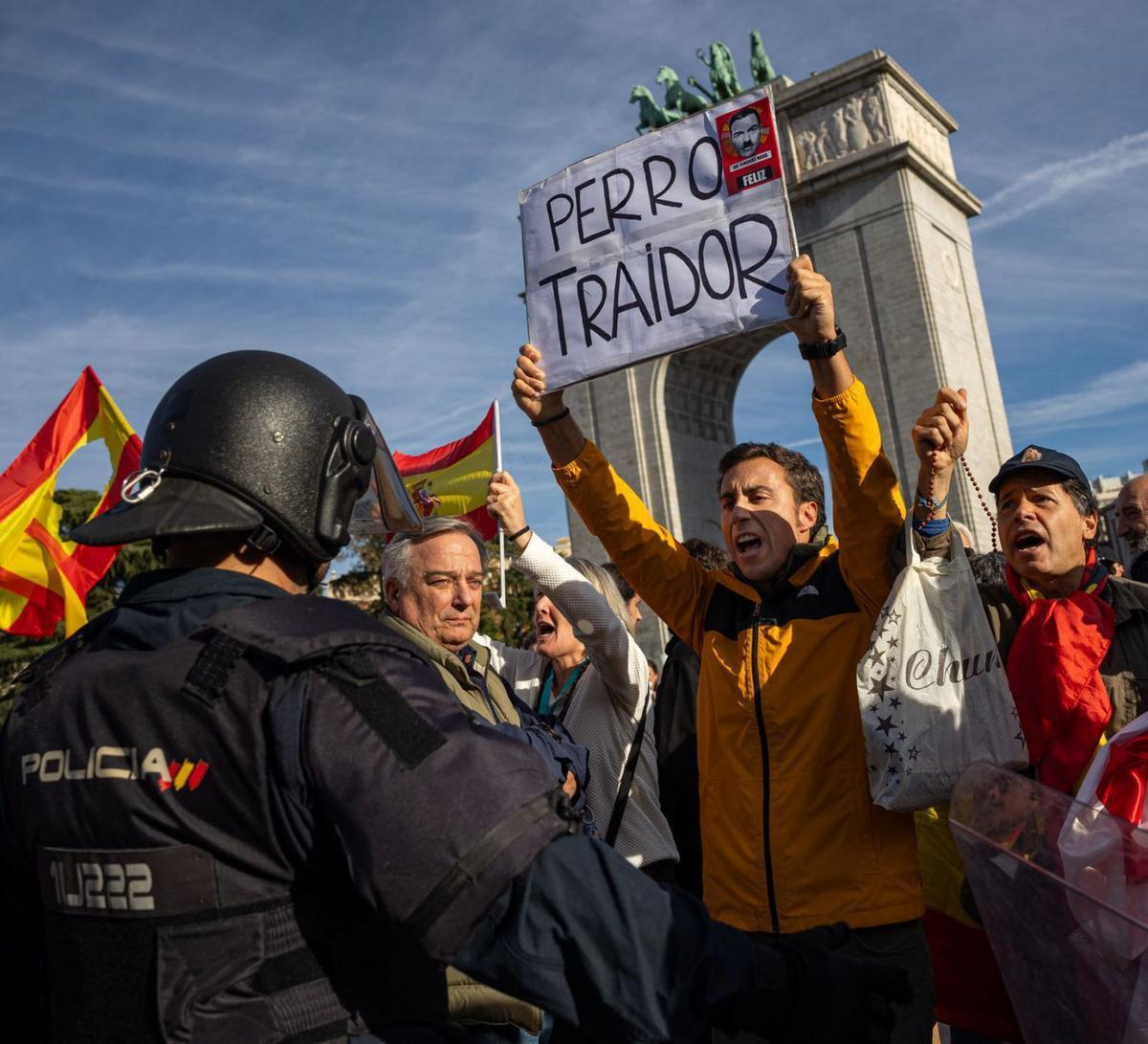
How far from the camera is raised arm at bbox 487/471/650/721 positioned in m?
3.47

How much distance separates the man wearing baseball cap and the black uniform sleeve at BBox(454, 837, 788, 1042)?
5.56ft

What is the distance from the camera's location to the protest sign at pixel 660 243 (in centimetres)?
333

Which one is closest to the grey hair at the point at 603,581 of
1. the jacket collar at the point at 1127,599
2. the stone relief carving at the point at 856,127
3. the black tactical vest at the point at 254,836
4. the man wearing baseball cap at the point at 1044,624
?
the man wearing baseball cap at the point at 1044,624

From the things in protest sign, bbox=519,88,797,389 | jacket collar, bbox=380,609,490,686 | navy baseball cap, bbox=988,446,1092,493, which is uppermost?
protest sign, bbox=519,88,797,389

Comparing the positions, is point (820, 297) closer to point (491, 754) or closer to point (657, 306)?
point (657, 306)

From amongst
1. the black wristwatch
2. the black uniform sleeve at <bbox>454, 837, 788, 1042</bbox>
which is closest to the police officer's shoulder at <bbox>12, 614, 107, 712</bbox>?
the black uniform sleeve at <bbox>454, 837, 788, 1042</bbox>

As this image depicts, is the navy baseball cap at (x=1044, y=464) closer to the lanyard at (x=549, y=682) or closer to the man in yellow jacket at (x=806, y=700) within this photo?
the man in yellow jacket at (x=806, y=700)

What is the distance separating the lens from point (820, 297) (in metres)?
2.87

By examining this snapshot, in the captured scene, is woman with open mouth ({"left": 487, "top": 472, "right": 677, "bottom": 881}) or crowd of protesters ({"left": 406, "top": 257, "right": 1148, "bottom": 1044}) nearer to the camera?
crowd of protesters ({"left": 406, "top": 257, "right": 1148, "bottom": 1044})

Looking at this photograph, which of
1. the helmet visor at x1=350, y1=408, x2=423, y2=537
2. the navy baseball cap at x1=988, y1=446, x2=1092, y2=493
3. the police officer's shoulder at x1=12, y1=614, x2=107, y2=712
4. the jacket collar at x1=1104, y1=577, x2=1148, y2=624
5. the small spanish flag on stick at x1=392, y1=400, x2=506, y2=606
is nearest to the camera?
the police officer's shoulder at x1=12, y1=614, x2=107, y2=712

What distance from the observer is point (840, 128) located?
2145 centimetres

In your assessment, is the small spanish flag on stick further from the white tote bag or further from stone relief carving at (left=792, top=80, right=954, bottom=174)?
stone relief carving at (left=792, top=80, right=954, bottom=174)

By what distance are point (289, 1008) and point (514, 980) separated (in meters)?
0.33

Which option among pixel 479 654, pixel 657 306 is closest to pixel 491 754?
pixel 479 654
